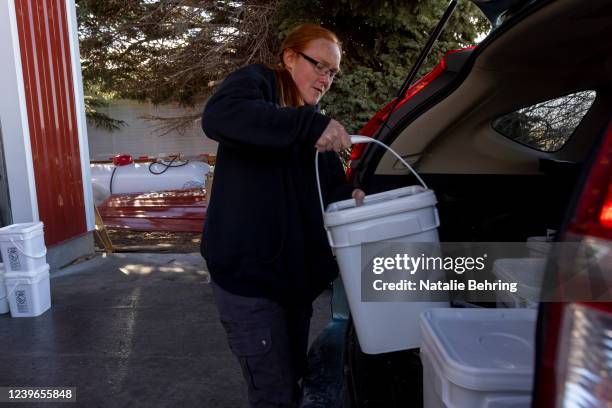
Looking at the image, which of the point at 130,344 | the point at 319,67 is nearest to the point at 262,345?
the point at 319,67

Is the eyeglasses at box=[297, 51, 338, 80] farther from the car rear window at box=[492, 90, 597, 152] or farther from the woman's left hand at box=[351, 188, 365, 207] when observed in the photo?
the car rear window at box=[492, 90, 597, 152]

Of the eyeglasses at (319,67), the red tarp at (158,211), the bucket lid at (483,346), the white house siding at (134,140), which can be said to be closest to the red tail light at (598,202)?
the bucket lid at (483,346)

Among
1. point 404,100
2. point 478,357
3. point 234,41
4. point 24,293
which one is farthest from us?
point 234,41

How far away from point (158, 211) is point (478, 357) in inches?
287

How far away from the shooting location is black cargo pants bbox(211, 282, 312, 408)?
5.78 ft

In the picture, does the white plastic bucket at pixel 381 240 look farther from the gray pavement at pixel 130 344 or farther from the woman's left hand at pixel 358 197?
the gray pavement at pixel 130 344

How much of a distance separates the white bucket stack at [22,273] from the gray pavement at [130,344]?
4.1 inches

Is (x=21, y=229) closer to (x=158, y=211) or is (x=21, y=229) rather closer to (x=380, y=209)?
(x=380, y=209)

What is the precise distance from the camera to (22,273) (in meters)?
3.92

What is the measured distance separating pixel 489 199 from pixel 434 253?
4.20ft

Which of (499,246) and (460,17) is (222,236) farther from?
(460,17)

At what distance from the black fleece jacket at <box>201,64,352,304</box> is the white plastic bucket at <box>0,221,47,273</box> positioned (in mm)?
2810

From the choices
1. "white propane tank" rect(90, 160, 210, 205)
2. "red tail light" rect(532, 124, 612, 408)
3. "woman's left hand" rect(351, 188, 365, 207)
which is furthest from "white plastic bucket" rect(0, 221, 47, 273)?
"white propane tank" rect(90, 160, 210, 205)

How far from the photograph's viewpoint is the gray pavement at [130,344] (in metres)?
2.84
